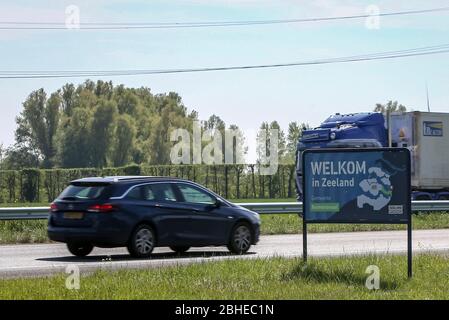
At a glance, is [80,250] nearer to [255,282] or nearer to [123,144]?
[255,282]

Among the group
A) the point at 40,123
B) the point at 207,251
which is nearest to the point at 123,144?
the point at 40,123

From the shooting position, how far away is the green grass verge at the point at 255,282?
1158 centimetres

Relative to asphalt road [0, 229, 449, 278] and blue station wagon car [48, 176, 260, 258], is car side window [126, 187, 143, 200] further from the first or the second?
asphalt road [0, 229, 449, 278]

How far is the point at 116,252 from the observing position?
1994 cm

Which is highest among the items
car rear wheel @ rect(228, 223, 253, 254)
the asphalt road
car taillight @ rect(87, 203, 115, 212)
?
car taillight @ rect(87, 203, 115, 212)

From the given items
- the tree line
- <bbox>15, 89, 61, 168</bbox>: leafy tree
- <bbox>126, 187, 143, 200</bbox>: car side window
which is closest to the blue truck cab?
<bbox>126, 187, 143, 200</bbox>: car side window

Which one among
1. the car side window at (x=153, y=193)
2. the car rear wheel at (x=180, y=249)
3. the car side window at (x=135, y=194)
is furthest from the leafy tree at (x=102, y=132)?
the car side window at (x=135, y=194)

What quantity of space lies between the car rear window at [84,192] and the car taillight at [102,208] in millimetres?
236

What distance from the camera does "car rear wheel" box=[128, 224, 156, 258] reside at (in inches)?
706

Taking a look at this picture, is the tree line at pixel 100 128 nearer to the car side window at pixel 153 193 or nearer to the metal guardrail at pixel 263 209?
the metal guardrail at pixel 263 209

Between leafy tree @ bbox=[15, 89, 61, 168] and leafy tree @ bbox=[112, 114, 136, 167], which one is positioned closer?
leafy tree @ bbox=[112, 114, 136, 167]

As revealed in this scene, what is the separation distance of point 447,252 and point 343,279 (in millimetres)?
6258

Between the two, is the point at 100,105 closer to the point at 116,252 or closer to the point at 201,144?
the point at 201,144
